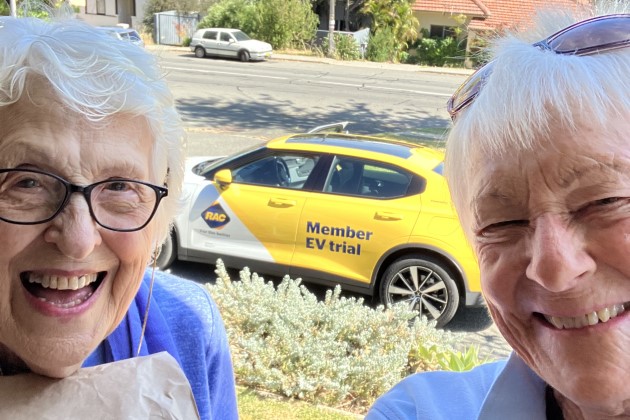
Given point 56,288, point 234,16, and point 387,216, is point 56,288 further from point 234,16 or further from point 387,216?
point 234,16

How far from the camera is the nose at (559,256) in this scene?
1.15 meters

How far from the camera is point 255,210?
6.05m

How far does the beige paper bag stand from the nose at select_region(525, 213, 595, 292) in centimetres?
72

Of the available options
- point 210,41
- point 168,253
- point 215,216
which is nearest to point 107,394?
point 215,216

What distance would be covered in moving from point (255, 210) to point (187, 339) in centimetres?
432

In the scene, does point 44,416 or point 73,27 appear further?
point 73,27

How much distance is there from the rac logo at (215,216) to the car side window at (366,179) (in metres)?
1.09

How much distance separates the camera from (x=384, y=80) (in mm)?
23672

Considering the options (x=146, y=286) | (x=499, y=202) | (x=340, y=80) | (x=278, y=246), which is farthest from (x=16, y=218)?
(x=340, y=80)

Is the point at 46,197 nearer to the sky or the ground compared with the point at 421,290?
nearer to the sky

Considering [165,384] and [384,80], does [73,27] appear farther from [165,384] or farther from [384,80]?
[384,80]

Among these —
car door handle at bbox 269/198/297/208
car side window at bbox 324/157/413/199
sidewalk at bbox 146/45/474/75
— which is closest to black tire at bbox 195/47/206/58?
sidewalk at bbox 146/45/474/75

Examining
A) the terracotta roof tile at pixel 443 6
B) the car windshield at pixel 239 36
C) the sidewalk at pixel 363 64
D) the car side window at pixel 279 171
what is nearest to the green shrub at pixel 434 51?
the sidewalk at pixel 363 64

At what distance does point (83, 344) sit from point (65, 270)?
165mm
